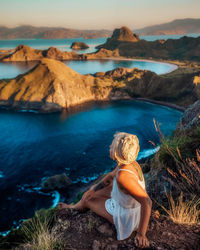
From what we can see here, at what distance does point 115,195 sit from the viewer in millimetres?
3012

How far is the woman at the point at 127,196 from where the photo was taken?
255 centimetres

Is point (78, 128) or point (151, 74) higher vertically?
point (151, 74)

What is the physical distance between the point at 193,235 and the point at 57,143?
→ 24685 mm

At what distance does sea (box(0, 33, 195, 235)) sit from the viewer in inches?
648

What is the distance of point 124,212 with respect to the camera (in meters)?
2.99

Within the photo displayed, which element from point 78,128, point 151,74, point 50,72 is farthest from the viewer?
point 151,74

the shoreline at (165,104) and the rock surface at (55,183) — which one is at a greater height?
the shoreline at (165,104)

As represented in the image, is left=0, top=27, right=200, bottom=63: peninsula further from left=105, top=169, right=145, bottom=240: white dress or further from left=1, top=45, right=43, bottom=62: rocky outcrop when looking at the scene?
left=105, top=169, right=145, bottom=240: white dress

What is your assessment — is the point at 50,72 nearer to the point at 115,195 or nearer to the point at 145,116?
the point at 145,116

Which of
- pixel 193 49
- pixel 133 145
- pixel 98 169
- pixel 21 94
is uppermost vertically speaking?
pixel 193 49

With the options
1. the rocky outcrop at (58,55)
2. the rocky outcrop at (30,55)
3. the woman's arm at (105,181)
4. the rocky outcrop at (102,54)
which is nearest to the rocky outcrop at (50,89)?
the woman's arm at (105,181)

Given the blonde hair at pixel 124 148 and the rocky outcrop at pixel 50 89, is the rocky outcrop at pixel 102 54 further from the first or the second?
the blonde hair at pixel 124 148

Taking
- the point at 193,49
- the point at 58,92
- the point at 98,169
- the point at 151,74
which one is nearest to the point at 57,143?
the point at 98,169

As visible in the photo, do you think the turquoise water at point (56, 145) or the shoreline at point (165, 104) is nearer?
the turquoise water at point (56, 145)
